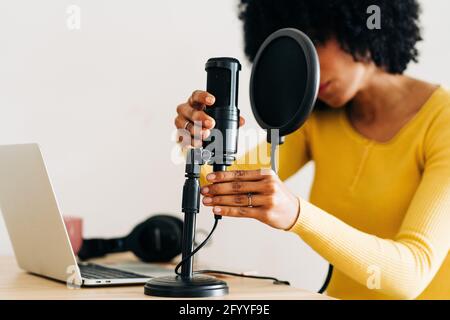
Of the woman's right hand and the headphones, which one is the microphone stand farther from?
the headphones

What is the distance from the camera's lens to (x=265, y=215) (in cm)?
79

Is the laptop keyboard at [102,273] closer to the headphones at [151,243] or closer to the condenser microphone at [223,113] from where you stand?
the headphones at [151,243]

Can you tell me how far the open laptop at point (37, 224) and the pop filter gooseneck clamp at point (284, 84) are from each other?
0.31 metres

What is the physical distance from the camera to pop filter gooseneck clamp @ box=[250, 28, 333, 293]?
76 cm

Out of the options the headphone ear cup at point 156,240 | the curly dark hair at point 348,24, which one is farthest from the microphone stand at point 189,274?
the curly dark hair at point 348,24

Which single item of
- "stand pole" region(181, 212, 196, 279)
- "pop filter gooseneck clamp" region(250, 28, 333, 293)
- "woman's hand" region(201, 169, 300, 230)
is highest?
"pop filter gooseneck clamp" region(250, 28, 333, 293)

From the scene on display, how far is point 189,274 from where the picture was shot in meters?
0.81

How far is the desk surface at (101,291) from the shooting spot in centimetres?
77

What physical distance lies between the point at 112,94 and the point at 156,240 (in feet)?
1.38

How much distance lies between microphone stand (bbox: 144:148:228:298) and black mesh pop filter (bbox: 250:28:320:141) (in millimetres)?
119

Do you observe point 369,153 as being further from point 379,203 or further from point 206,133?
point 206,133

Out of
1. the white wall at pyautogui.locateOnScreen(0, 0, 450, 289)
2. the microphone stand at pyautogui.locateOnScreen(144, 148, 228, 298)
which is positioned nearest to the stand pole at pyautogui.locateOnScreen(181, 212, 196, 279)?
the microphone stand at pyautogui.locateOnScreen(144, 148, 228, 298)

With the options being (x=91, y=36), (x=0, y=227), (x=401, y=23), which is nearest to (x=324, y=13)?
(x=401, y=23)

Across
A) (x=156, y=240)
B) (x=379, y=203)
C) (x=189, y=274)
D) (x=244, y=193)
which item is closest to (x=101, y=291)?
(x=189, y=274)
